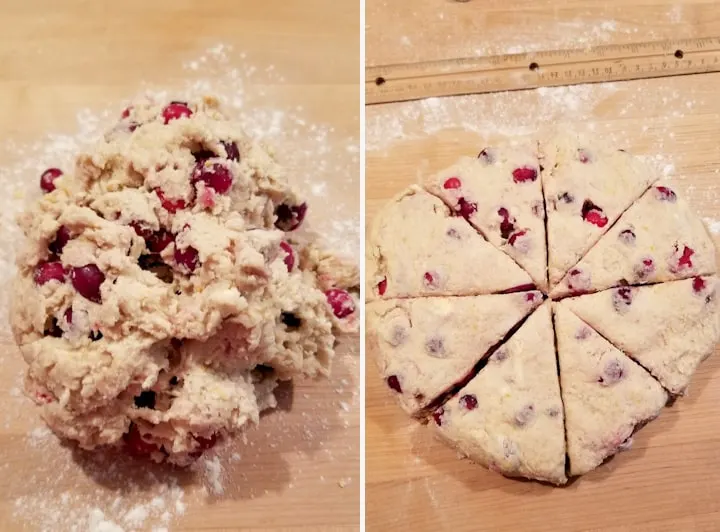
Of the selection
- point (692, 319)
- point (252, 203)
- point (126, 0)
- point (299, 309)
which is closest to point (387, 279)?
point (299, 309)

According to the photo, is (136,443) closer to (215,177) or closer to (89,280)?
(89,280)

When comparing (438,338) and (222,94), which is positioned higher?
(222,94)

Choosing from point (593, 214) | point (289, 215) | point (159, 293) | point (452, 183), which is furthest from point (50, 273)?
point (593, 214)

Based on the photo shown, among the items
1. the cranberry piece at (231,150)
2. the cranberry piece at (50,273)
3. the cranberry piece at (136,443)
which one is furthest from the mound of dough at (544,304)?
the cranberry piece at (50,273)

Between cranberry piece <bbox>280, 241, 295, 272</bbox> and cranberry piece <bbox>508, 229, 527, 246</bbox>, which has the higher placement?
cranberry piece <bbox>508, 229, 527, 246</bbox>

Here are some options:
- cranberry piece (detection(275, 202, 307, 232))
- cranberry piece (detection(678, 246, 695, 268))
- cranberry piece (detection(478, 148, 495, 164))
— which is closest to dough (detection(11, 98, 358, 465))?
cranberry piece (detection(275, 202, 307, 232))

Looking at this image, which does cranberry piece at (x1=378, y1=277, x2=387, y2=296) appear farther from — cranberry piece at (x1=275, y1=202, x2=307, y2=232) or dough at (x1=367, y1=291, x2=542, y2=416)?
cranberry piece at (x1=275, y1=202, x2=307, y2=232)
